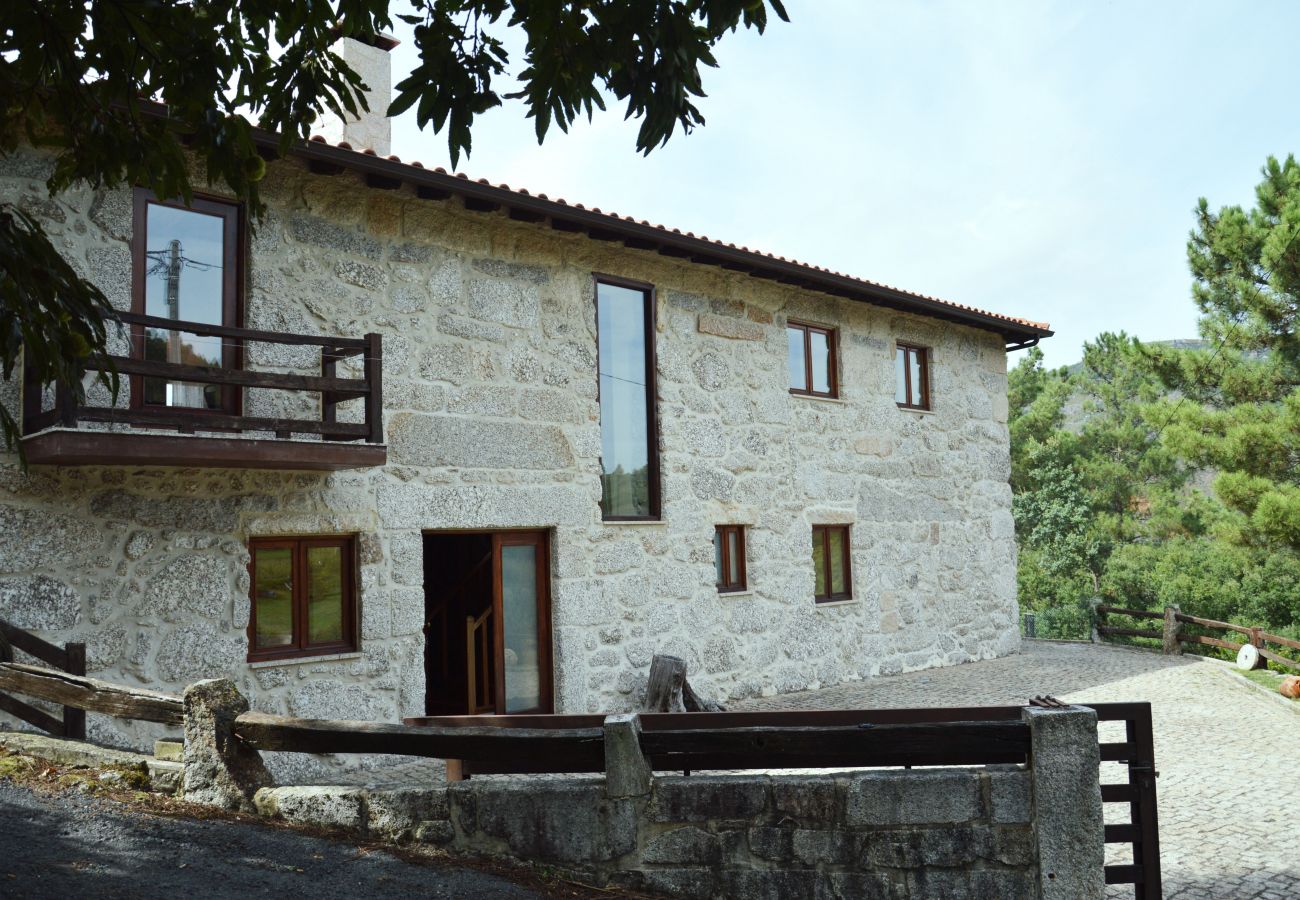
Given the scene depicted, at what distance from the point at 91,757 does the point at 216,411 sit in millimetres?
2572

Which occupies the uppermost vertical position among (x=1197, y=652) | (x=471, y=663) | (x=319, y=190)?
(x=319, y=190)

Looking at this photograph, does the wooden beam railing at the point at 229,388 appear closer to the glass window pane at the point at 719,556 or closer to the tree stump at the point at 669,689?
the tree stump at the point at 669,689

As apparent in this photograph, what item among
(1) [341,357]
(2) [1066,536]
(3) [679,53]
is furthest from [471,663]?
(2) [1066,536]

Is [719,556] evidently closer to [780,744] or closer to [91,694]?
[780,744]

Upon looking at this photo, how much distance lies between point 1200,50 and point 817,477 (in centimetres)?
558

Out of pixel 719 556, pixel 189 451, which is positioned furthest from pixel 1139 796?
pixel 719 556

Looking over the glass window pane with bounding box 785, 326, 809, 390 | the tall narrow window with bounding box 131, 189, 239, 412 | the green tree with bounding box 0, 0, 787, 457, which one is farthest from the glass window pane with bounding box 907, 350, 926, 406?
the green tree with bounding box 0, 0, 787, 457

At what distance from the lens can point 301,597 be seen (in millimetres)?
7484

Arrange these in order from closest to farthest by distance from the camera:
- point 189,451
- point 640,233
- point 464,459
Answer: point 189,451, point 464,459, point 640,233

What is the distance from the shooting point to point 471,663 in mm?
8680

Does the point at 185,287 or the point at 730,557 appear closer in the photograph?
the point at 185,287

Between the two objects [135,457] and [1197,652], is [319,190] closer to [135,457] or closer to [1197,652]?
[135,457]

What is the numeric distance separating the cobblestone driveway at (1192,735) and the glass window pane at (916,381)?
3.49 metres

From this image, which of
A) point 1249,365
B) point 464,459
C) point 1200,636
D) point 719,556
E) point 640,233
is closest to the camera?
point 464,459
